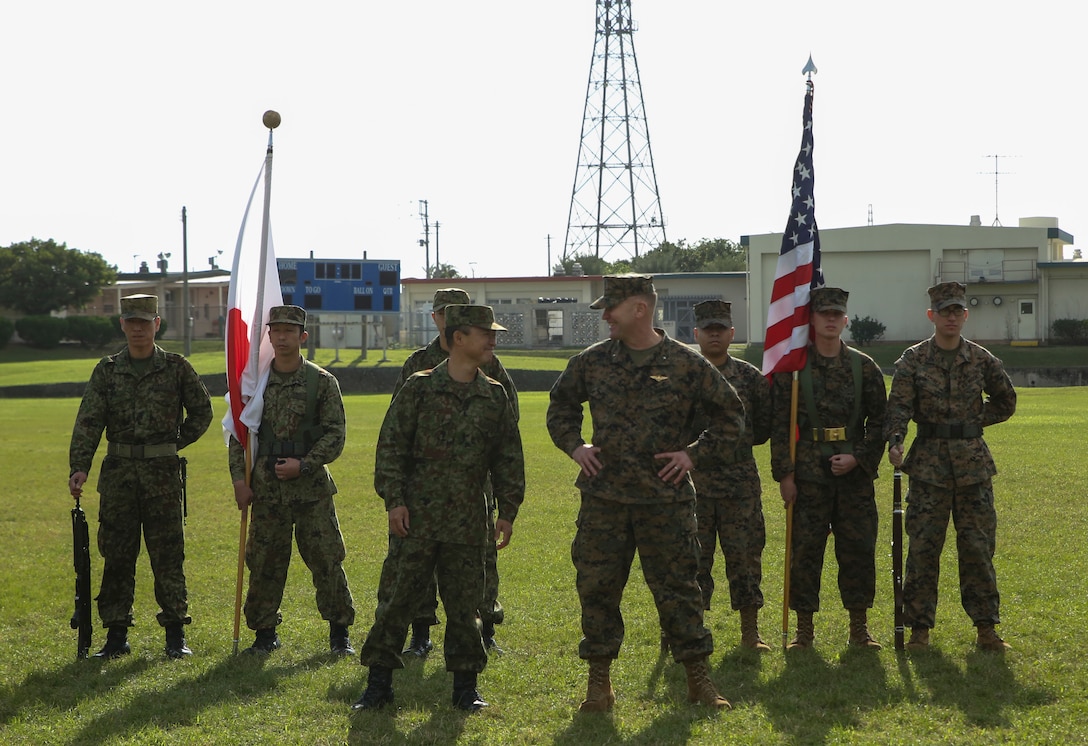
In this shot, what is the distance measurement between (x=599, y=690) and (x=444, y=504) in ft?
4.30

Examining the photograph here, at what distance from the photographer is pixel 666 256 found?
83.0 metres

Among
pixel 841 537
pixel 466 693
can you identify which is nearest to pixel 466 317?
pixel 466 693

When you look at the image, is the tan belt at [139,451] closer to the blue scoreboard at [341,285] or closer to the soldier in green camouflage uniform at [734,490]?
the soldier in green camouflage uniform at [734,490]

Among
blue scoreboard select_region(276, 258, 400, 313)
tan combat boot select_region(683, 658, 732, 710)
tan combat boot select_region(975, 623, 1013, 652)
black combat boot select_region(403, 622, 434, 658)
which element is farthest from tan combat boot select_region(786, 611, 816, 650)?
blue scoreboard select_region(276, 258, 400, 313)

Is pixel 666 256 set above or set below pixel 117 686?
above

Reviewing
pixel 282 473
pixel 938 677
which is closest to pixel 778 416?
pixel 938 677

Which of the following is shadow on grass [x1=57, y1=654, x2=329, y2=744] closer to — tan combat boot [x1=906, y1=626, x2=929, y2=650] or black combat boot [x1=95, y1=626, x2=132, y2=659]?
black combat boot [x1=95, y1=626, x2=132, y2=659]

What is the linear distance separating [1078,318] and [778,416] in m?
56.1

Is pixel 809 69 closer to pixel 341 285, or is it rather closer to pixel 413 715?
pixel 413 715

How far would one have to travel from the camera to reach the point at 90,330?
61906 mm

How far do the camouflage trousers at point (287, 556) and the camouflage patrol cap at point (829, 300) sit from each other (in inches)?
137

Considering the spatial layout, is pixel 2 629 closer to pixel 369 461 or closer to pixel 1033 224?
pixel 369 461

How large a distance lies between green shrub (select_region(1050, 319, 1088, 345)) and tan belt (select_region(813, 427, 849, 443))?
5322 centimetres

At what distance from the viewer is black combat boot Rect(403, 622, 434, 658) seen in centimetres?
770
